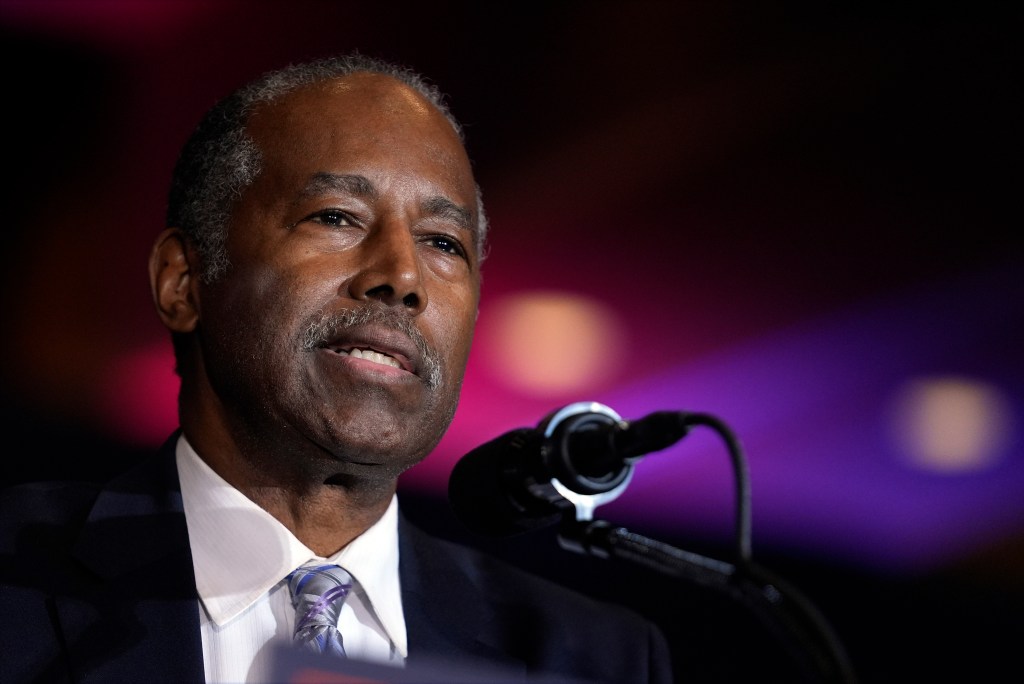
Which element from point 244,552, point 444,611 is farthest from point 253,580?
point 444,611

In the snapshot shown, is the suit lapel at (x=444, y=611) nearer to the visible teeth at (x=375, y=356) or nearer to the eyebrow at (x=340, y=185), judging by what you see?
the visible teeth at (x=375, y=356)

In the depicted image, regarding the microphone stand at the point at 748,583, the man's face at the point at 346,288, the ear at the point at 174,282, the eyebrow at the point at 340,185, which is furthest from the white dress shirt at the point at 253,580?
the microphone stand at the point at 748,583

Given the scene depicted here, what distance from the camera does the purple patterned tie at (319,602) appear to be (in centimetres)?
186

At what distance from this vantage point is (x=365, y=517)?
2.19m

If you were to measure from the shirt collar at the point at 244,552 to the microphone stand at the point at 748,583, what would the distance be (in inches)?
35.9

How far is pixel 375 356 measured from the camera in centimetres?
194

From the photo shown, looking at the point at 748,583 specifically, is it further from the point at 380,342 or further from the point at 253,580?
the point at 253,580

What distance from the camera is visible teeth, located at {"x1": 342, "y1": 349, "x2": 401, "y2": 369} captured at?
193 centimetres

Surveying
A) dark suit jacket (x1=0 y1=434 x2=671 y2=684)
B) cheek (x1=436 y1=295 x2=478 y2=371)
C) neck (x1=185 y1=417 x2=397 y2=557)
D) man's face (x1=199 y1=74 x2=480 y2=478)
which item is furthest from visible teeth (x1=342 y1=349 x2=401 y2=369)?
dark suit jacket (x1=0 y1=434 x2=671 y2=684)

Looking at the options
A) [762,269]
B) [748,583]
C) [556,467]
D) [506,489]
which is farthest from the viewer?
[762,269]

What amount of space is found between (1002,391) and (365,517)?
1.96 metres

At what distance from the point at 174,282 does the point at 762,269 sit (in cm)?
167

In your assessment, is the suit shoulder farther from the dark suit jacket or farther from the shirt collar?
the shirt collar

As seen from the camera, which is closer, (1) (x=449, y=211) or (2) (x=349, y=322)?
(2) (x=349, y=322)
